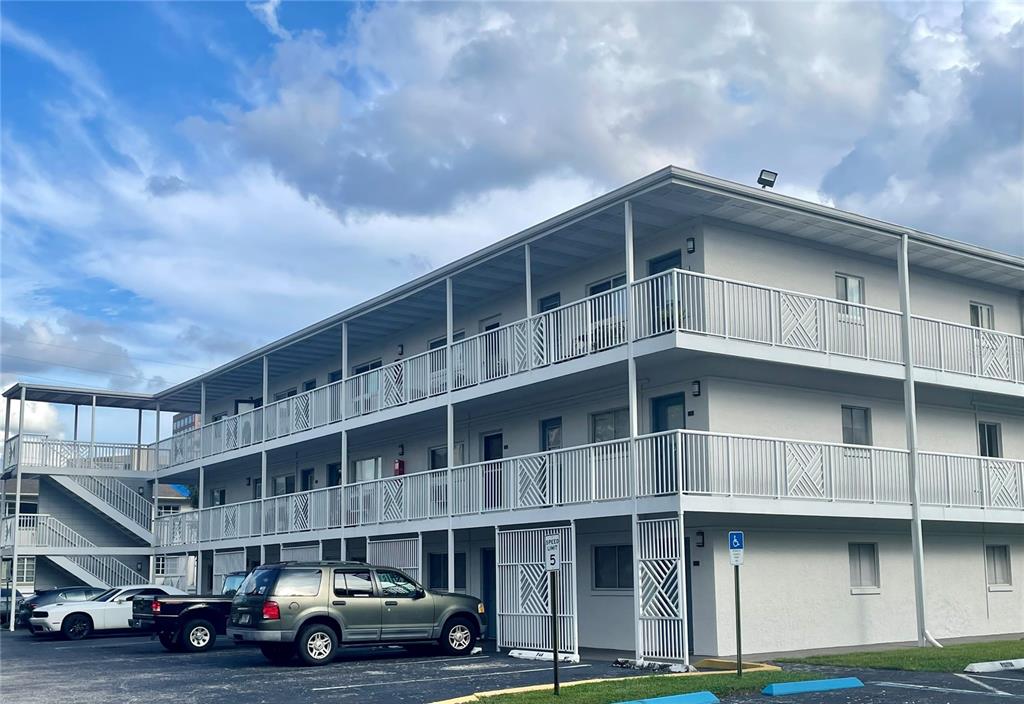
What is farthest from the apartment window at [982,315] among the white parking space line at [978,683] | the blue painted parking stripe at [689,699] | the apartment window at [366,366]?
the blue painted parking stripe at [689,699]

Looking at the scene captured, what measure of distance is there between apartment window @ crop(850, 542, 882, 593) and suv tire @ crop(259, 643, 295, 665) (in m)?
10.9

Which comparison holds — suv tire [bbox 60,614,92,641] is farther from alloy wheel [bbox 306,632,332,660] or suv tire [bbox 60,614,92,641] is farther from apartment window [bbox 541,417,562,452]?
apartment window [bbox 541,417,562,452]

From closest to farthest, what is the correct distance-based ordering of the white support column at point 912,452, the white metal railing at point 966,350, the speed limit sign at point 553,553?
the speed limit sign at point 553,553, the white support column at point 912,452, the white metal railing at point 966,350

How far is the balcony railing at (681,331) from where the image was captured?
798 inches

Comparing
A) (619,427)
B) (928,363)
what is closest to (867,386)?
(928,363)

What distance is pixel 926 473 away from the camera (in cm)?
2327

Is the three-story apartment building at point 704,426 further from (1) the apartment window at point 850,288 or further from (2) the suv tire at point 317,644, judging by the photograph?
(2) the suv tire at point 317,644

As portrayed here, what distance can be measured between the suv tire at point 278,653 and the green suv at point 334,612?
2 centimetres

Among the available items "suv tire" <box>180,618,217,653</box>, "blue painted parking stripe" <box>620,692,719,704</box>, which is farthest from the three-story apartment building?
"suv tire" <box>180,618,217,653</box>

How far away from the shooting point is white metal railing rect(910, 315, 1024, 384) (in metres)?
23.7

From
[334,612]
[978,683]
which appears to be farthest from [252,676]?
[978,683]

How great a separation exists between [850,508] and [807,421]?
2287mm

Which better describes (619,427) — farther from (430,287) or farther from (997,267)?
(997,267)

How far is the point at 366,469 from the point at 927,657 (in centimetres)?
1780
